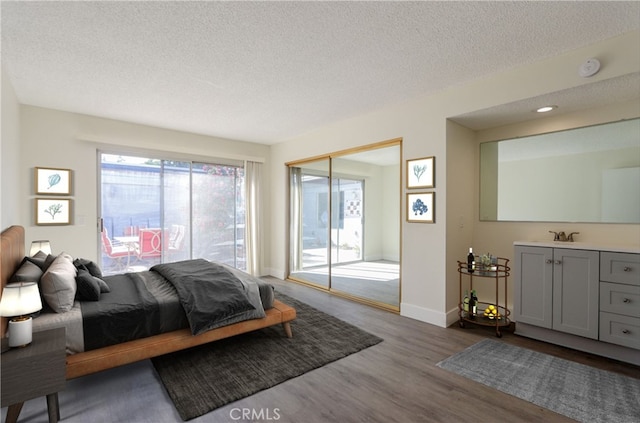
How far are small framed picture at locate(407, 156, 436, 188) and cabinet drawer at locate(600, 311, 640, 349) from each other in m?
1.93

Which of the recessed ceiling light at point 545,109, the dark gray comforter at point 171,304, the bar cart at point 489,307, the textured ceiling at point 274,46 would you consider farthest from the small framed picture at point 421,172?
the dark gray comforter at point 171,304

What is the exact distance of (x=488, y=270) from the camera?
10.5 feet

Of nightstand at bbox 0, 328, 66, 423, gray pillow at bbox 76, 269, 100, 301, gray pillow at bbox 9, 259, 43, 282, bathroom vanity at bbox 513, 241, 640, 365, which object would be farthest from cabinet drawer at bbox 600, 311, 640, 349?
gray pillow at bbox 9, 259, 43, 282

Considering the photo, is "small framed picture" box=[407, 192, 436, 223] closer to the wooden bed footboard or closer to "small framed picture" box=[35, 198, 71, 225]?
the wooden bed footboard

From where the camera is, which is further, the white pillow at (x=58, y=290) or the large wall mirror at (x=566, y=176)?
the large wall mirror at (x=566, y=176)

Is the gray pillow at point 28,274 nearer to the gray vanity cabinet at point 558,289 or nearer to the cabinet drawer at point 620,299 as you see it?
the gray vanity cabinet at point 558,289

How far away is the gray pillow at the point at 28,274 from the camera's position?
7.18ft

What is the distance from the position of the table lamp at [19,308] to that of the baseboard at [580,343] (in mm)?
4089

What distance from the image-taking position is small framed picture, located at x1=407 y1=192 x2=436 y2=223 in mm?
3490

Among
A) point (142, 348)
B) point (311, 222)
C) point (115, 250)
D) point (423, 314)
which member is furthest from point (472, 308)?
point (115, 250)

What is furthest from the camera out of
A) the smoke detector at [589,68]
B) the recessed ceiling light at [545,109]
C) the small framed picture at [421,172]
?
the small framed picture at [421,172]

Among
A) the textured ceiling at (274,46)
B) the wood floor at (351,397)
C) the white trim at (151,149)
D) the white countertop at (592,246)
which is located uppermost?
the textured ceiling at (274,46)

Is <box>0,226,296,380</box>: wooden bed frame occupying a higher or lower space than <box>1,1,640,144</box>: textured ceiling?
lower

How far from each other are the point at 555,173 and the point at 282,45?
125 inches
